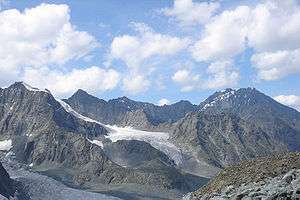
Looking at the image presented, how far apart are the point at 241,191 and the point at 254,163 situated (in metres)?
16.1

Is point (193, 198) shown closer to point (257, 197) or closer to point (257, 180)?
point (257, 180)

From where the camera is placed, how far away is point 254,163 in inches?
2260

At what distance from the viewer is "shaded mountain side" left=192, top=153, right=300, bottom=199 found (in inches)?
1950

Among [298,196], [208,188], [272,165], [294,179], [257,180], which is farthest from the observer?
[208,188]

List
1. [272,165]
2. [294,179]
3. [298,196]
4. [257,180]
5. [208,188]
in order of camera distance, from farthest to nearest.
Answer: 1. [208,188]
2. [272,165]
3. [257,180]
4. [294,179]
5. [298,196]

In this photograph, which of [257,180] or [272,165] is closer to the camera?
[257,180]

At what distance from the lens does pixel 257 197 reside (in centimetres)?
3812

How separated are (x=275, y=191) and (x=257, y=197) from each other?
1.21m

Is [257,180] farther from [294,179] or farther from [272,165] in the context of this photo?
[294,179]

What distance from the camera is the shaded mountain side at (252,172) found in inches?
1950

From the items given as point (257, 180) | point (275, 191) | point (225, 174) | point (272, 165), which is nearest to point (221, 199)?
point (275, 191)

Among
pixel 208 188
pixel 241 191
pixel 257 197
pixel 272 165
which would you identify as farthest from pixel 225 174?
pixel 257 197

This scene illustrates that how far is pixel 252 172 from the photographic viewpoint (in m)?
52.8

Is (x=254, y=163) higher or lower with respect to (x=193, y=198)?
higher
